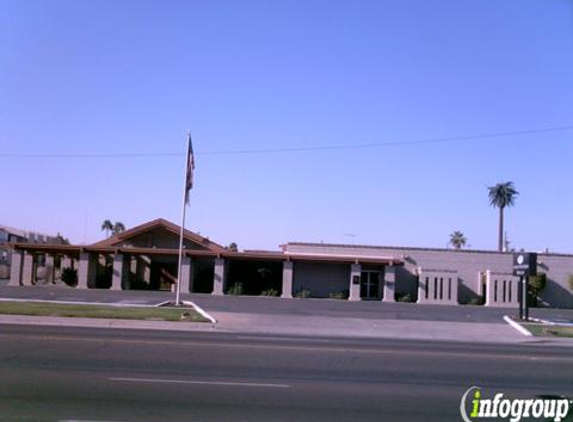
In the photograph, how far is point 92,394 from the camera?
10234 millimetres

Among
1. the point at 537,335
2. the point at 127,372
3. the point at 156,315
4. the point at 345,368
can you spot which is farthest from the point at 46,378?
the point at 537,335

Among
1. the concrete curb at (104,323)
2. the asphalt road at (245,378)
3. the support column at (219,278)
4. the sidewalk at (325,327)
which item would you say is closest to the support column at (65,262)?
the support column at (219,278)

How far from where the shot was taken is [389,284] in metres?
46.9

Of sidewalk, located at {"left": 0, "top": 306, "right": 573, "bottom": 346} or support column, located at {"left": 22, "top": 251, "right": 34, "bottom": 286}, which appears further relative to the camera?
support column, located at {"left": 22, "top": 251, "right": 34, "bottom": 286}

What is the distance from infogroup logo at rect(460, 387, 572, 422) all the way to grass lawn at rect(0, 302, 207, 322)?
16.9 metres

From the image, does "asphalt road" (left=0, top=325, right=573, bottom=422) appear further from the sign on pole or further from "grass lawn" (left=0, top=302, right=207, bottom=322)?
the sign on pole

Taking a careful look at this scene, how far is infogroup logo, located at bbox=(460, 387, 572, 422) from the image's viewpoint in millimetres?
9312

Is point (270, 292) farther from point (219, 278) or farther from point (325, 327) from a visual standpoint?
point (325, 327)

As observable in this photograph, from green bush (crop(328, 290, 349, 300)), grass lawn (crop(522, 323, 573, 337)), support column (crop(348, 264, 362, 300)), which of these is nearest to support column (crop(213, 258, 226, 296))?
green bush (crop(328, 290, 349, 300))

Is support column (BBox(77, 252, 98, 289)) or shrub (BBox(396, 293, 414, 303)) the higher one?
support column (BBox(77, 252, 98, 289))

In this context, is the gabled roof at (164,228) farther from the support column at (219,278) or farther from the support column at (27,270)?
the support column at (27,270)

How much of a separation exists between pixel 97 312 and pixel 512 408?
2032 centimetres

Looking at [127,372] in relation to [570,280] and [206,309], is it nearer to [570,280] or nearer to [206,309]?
[206,309]

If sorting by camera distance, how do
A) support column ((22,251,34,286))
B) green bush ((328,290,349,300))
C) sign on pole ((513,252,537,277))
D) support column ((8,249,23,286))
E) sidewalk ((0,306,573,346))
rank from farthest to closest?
1. support column ((22,251,34,286))
2. support column ((8,249,23,286))
3. green bush ((328,290,349,300))
4. sign on pole ((513,252,537,277))
5. sidewalk ((0,306,573,346))
